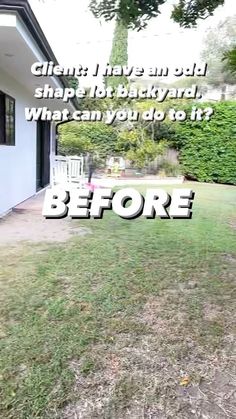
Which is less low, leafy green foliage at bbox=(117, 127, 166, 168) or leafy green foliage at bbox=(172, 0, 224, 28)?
leafy green foliage at bbox=(172, 0, 224, 28)

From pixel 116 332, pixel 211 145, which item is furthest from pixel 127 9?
pixel 211 145

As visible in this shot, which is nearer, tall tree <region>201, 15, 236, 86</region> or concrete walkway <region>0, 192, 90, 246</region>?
concrete walkway <region>0, 192, 90, 246</region>

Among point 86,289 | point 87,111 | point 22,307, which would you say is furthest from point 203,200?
point 87,111

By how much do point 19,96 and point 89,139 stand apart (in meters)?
8.85

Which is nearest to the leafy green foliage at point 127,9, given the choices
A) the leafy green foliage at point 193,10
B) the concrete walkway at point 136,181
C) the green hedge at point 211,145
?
the leafy green foliage at point 193,10

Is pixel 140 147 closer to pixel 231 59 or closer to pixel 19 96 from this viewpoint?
pixel 19 96

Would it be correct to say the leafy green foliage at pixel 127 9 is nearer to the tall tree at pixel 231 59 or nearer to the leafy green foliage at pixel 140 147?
the tall tree at pixel 231 59

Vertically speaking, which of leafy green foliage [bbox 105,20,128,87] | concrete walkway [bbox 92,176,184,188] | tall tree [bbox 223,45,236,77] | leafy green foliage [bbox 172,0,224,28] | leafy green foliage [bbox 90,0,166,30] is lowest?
concrete walkway [bbox 92,176,184,188]

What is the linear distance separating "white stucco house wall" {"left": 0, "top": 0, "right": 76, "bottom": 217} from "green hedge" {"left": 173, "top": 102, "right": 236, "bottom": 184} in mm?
6656

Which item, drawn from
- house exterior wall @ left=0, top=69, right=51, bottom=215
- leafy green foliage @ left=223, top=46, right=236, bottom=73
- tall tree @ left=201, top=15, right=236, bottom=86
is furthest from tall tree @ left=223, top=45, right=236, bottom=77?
tall tree @ left=201, top=15, right=236, bottom=86

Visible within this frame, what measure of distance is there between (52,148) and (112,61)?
9948mm

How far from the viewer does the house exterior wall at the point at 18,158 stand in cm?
706

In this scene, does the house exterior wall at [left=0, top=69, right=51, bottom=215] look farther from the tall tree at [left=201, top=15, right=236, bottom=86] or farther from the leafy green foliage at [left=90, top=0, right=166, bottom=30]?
the tall tree at [left=201, top=15, right=236, bottom=86]

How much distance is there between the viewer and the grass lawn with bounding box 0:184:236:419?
2.00 metres
